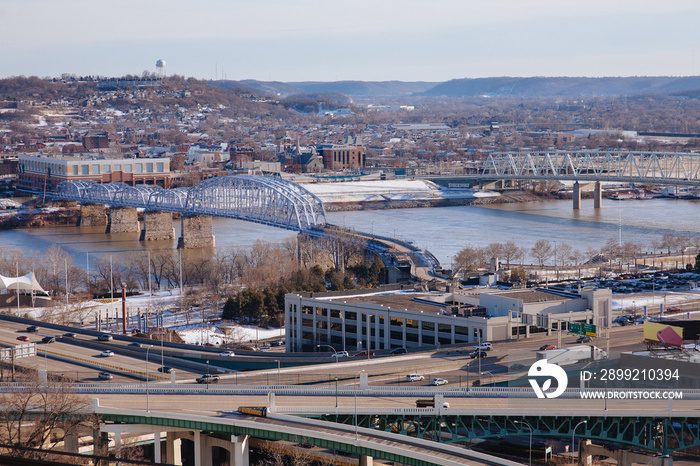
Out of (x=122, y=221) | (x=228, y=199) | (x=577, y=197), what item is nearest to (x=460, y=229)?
(x=228, y=199)

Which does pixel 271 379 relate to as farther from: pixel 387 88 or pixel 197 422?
pixel 387 88

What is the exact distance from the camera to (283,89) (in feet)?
542

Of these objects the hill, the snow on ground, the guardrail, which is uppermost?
the hill

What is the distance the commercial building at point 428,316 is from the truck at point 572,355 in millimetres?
1930

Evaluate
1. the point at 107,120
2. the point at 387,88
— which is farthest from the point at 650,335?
the point at 387,88

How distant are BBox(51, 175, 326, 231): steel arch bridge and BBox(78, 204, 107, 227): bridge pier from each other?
24 cm

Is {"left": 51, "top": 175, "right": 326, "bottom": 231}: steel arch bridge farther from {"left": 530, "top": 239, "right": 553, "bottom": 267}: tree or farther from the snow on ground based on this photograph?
the snow on ground

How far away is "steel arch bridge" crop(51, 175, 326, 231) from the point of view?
85.7 ft

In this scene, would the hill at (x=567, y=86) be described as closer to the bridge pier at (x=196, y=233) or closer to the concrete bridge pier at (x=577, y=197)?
the concrete bridge pier at (x=577, y=197)

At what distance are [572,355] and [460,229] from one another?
18643mm

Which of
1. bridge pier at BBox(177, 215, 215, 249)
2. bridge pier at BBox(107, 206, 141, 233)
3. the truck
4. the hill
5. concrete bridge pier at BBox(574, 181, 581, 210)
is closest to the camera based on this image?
the truck

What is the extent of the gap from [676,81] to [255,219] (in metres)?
144

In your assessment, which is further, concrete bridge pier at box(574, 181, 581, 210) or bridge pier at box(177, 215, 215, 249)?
concrete bridge pier at box(574, 181, 581, 210)

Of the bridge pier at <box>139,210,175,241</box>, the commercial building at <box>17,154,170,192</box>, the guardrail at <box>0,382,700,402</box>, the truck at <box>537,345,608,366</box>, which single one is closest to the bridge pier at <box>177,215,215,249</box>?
the bridge pier at <box>139,210,175,241</box>
